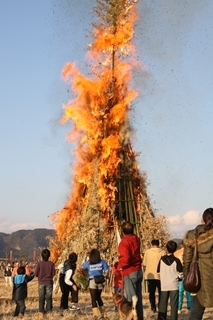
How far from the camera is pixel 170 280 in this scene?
409 inches

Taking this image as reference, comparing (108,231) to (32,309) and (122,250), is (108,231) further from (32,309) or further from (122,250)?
(122,250)

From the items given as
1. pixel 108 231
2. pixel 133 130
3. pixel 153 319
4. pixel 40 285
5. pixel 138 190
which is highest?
pixel 133 130

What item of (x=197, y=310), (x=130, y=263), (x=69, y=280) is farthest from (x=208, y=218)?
(x=69, y=280)

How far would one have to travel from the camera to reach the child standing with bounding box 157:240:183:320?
34.1 ft

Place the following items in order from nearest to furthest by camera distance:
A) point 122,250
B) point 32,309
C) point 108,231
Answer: point 122,250
point 32,309
point 108,231

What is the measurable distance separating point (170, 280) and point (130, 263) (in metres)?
0.95

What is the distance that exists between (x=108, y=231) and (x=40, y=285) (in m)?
11.0

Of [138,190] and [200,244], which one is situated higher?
[138,190]

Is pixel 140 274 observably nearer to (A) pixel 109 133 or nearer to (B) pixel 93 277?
(B) pixel 93 277

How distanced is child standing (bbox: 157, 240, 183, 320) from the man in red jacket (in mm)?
568

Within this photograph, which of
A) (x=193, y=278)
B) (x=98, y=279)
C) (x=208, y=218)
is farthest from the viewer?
(x=98, y=279)

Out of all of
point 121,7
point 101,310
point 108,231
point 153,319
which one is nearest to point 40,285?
point 101,310

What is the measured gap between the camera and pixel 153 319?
12117 millimetres

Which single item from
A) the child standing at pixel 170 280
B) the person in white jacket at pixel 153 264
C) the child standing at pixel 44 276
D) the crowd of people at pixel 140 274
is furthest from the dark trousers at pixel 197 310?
the child standing at pixel 44 276
